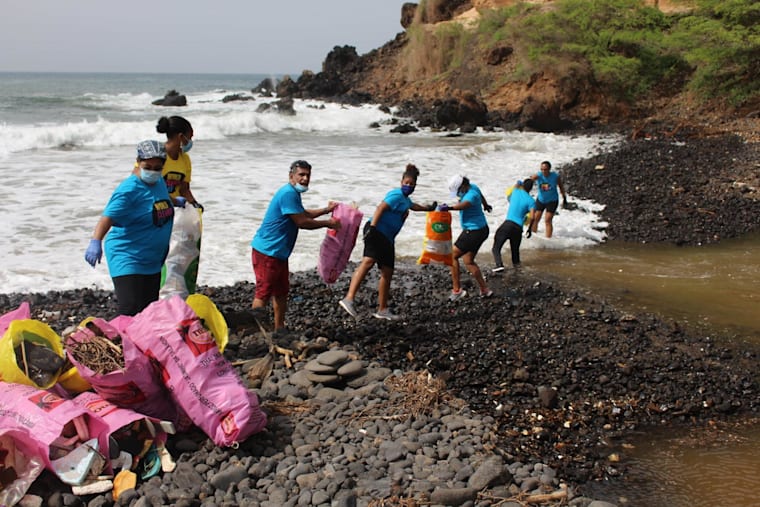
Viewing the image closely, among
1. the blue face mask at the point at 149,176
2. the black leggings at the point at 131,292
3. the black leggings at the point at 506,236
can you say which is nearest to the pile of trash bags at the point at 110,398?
the black leggings at the point at 131,292

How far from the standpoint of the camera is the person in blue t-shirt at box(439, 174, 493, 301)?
24.2 ft

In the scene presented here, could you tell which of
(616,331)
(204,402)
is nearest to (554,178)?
(616,331)

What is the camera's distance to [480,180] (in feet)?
50.5

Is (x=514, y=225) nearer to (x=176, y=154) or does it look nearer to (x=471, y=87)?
(x=176, y=154)

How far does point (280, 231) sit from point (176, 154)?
1.10 meters

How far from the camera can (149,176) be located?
14.8ft

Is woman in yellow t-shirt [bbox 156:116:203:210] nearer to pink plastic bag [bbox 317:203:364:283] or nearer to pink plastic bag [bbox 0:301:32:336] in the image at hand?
pink plastic bag [bbox 317:203:364:283]

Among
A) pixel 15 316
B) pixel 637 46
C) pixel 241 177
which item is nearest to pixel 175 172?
pixel 15 316

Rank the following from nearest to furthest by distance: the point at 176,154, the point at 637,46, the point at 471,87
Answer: the point at 176,154, the point at 637,46, the point at 471,87

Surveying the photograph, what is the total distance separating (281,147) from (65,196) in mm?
10245

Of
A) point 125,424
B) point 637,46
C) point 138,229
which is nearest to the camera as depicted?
point 125,424

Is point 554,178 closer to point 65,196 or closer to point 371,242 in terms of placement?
point 371,242

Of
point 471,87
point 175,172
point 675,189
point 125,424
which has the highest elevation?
point 471,87

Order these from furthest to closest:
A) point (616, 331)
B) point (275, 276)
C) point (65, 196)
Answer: point (65, 196), point (616, 331), point (275, 276)
